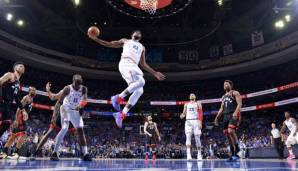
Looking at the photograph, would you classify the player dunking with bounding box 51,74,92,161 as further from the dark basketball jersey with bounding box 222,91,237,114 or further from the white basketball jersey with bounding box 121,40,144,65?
the dark basketball jersey with bounding box 222,91,237,114

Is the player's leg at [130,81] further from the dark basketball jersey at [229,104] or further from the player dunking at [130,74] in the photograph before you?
the dark basketball jersey at [229,104]

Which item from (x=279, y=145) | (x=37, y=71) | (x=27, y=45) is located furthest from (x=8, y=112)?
(x=37, y=71)

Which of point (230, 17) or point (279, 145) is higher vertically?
point (230, 17)

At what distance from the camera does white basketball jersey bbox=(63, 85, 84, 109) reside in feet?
22.9

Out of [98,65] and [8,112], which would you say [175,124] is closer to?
[98,65]

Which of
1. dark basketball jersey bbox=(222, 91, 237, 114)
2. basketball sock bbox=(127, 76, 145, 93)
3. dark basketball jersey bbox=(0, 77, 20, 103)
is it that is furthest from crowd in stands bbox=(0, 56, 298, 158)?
basketball sock bbox=(127, 76, 145, 93)

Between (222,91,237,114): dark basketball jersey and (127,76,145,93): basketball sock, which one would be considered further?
(222,91,237,114): dark basketball jersey

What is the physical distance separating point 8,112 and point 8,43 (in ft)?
A: 70.9

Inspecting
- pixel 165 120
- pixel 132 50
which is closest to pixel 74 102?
pixel 132 50

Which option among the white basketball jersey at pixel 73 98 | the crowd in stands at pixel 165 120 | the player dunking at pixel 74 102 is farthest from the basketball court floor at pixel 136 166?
the crowd in stands at pixel 165 120

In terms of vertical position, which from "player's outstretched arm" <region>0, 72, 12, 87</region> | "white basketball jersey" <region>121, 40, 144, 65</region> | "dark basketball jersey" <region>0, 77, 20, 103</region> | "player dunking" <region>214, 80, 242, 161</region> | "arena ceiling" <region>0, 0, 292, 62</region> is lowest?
"player dunking" <region>214, 80, 242, 161</region>

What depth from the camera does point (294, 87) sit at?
2661 cm

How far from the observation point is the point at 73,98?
22.9 ft

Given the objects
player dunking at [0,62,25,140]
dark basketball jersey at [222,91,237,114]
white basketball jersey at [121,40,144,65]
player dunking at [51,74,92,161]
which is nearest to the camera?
white basketball jersey at [121,40,144,65]
